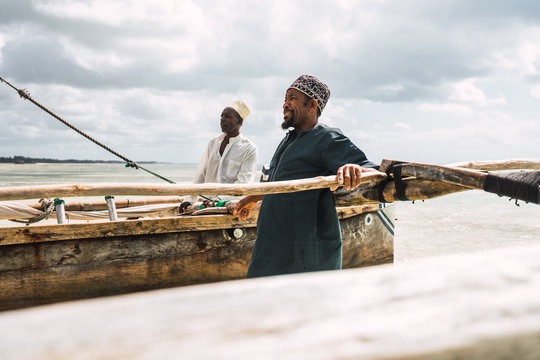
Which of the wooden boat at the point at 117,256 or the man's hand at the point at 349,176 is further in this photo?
the wooden boat at the point at 117,256

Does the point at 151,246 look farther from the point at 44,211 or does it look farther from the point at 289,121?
the point at 289,121

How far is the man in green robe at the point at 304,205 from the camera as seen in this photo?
2594mm

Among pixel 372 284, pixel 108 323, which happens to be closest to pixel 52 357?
pixel 108 323

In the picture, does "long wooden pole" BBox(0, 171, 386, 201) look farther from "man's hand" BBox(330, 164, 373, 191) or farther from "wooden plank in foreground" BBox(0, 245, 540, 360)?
"wooden plank in foreground" BBox(0, 245, 540, 360)

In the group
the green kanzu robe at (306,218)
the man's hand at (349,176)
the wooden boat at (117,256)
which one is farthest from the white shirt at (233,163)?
the man's hand at (349,176)

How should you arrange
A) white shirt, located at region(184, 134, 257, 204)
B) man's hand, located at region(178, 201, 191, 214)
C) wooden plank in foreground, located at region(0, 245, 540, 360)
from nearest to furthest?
wooden plank in foreground, located at region(0, 245, 540, 360), man's hand, located at region(178, 201, 191, 214), white shirt, located at region(184, 134, 257, 204)

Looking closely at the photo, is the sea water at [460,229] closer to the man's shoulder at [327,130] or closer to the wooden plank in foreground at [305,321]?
the man's shoulder at [327,130]

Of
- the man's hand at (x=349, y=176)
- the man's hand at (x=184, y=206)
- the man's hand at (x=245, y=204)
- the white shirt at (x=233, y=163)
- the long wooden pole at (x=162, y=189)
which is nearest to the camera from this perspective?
the long wooden pole at (x=162, y=189)

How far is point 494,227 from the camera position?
41.8 feet

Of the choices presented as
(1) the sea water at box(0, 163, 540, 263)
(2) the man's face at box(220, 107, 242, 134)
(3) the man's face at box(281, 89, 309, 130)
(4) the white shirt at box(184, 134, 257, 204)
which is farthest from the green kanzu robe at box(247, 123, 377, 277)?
(1) the sea water at box(0, 163, 540, 263)

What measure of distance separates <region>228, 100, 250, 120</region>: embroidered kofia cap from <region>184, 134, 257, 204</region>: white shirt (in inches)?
10.2

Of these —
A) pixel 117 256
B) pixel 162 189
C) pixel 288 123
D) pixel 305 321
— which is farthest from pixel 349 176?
pixel 117 256

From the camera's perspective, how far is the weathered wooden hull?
11.3 feet

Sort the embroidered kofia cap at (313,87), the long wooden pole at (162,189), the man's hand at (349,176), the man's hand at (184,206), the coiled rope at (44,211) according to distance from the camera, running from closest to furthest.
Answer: the long wooden pole at (162,189)
the man's hand at (349,176)
the embroidered kofia cap at (313,87)
the coiled rope at (44,211)
the man's hand at (184,206)
